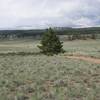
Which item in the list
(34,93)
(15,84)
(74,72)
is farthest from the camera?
(74,72)

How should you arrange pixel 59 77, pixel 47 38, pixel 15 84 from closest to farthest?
1. pixel 15 84
2. pixel 59 77
3. pixel 47 38

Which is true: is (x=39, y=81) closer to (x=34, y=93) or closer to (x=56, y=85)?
(x=56, y=85)

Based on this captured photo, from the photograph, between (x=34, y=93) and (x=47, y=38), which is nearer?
(x=34, y=93)

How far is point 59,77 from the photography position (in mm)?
15578

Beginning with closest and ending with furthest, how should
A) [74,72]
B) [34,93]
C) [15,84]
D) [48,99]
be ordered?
[48,99], [34,93], [15,84], [74,72]

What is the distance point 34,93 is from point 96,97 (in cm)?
230

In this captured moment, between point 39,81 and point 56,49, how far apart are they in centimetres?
2975

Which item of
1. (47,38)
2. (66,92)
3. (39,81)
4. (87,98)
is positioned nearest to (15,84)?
(39,81)

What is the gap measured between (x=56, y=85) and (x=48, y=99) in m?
2.83

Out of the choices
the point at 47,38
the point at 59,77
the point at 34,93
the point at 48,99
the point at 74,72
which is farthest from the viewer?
the point at 47,38

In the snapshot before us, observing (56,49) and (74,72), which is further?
(56,49)

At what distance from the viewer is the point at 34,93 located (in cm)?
1149

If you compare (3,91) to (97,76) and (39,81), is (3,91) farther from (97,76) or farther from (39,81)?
(97,76)

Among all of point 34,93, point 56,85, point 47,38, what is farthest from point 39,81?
point 47,38
